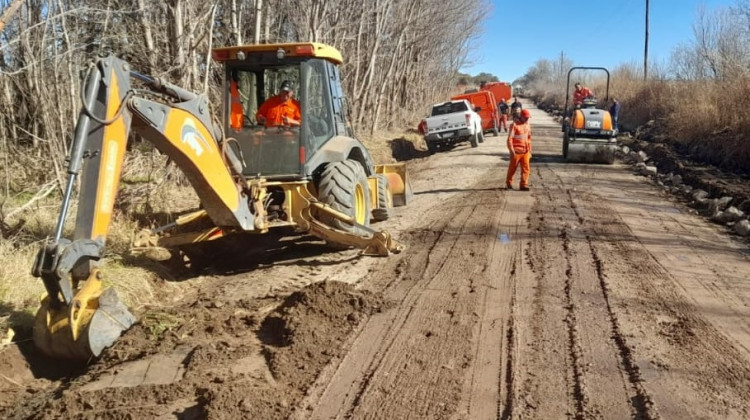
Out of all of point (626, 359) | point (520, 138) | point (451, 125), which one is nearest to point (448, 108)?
point (451, 125)

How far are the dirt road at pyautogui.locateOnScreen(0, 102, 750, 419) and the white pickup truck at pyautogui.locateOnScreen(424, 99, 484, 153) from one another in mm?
13515

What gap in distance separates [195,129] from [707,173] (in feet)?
40.9

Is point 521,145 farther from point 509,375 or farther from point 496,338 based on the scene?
point 509,375

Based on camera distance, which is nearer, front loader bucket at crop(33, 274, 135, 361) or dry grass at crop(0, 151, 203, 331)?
front loader bucket at crop(33, 274, 135, 361)

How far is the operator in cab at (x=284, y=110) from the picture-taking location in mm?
7457

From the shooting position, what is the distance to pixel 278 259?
25.6ft

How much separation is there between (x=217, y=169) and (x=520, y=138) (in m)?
7.96

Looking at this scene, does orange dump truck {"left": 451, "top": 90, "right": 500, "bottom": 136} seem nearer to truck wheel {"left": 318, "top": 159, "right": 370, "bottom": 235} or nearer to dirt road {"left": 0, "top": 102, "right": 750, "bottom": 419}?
dirt road {"left": 0, "top": 102, "right": 750, "bottom": 419}

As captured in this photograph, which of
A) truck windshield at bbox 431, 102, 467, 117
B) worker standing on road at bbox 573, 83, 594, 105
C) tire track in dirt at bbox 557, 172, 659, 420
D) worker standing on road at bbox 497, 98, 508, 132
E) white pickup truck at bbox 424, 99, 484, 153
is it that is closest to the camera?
tire track in dirt at bbox 557, 172, 659, 420

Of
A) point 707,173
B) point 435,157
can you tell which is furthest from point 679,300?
point 435,157

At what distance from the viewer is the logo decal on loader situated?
5316mm

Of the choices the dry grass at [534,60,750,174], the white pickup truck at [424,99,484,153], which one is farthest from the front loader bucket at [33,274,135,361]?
the white pickup truck at [424,99,484,153]

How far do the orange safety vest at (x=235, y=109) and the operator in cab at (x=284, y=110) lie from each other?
295 mm

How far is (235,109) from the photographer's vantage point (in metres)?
7.61
